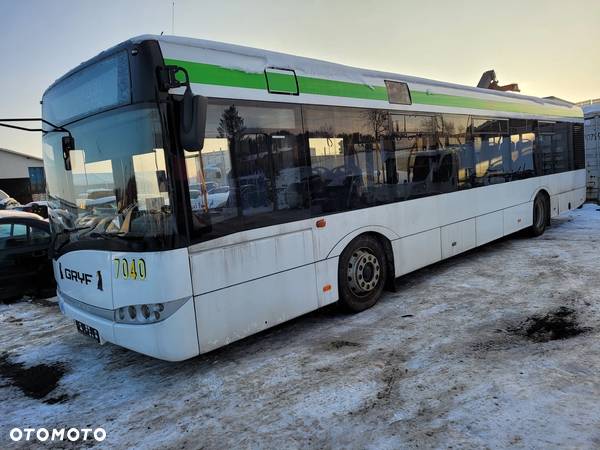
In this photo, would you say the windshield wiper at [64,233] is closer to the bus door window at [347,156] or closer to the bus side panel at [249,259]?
the bus side panel at [249,259]

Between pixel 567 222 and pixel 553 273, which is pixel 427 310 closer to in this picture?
pixel 553 273

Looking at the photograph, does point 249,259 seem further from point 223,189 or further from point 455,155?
point 455,155

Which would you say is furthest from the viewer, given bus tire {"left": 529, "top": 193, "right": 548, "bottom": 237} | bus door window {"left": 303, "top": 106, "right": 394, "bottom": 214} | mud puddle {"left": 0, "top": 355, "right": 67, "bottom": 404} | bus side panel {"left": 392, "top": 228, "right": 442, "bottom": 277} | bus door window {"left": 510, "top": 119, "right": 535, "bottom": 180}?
bus tire {"left": 529, "top": 193, "right": 548, "bottom": 237}

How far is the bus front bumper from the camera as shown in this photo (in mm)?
3664

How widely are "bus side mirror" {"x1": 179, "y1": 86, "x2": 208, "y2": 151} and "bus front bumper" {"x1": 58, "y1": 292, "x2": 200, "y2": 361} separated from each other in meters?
1.30

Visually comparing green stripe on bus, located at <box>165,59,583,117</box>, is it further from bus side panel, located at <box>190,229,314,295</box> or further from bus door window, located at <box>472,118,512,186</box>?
bus side panel, located at <box>190,229,314,295</box>

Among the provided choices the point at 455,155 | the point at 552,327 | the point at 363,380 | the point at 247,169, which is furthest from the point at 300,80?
the point at 552,327

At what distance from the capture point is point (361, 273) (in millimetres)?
5480

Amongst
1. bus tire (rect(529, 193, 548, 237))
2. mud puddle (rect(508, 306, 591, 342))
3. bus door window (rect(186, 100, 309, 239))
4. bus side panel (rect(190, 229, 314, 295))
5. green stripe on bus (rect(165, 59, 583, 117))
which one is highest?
green stripe on bus (rect(165, 59, 583, 117))

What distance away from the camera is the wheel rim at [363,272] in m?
5.41

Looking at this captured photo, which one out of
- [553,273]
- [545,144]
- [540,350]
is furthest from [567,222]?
[540,350]

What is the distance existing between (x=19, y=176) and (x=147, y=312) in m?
38.7

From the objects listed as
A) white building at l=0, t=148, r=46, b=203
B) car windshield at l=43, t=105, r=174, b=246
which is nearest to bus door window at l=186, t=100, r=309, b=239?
car windshield at l=43, t=105, r=174, b=246

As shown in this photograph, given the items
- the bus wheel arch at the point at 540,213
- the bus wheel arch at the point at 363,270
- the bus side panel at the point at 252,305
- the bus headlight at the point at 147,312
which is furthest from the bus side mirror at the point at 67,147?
the bus wheel arch at the point at 540,213
